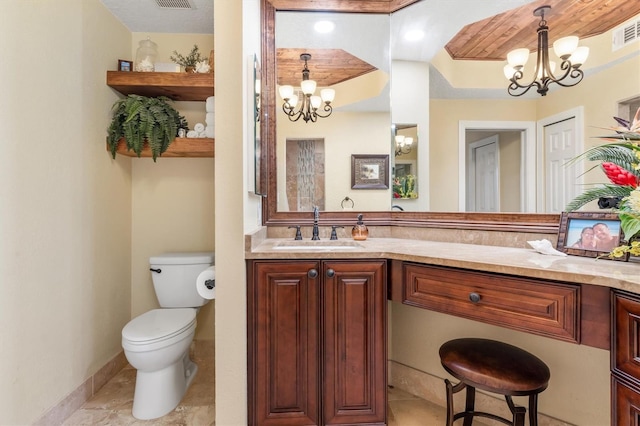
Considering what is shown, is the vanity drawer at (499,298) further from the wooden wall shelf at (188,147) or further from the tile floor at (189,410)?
the wooden wall shelf at (188,147)

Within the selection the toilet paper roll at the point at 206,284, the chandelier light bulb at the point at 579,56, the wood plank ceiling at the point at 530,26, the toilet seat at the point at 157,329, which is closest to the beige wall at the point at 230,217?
the toilet paper roll at the point at 206,284

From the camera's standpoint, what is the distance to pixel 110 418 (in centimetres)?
166

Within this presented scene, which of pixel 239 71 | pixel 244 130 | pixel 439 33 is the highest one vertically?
pixel 439 33

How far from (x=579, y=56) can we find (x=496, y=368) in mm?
1470

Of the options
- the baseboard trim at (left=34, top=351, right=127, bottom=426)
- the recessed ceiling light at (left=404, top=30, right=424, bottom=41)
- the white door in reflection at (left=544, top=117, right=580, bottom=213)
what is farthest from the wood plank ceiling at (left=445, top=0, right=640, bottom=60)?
the baseboard trim at (left=34, top=351, right=127, bottom=426)

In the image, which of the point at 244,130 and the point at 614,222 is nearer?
the point at 614,222

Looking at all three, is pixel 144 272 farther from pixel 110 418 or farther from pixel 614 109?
pixel 614 109

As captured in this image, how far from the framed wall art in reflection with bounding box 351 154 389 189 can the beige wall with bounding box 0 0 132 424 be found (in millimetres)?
1638

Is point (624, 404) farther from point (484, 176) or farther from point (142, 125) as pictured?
point (142, 125)

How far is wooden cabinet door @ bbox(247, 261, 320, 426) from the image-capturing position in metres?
1.43

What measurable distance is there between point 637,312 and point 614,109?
38.6 inches

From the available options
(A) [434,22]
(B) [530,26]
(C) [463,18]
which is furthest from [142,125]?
(B) [530,26]

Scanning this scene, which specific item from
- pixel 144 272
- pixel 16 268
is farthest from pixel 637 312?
pixel 144 272

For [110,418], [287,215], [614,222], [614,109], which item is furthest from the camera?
[287,215]
